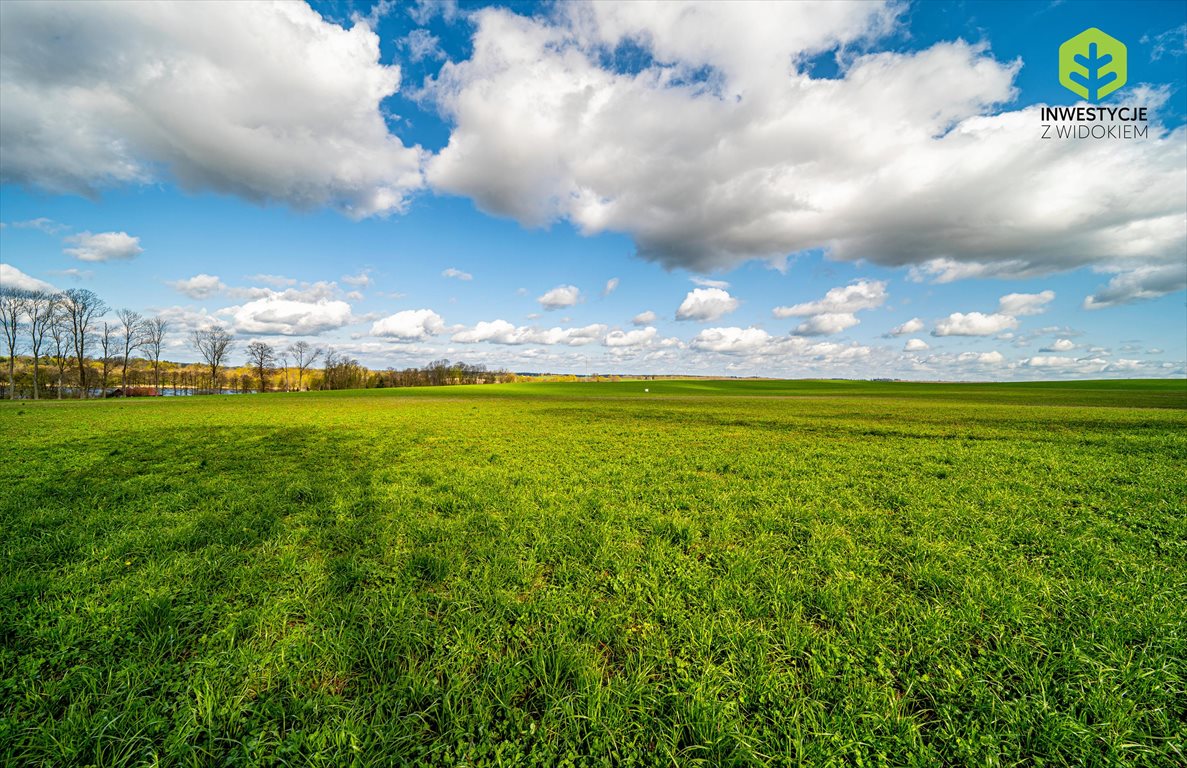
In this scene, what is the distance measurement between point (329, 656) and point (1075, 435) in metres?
28.5

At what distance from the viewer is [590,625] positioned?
424cm

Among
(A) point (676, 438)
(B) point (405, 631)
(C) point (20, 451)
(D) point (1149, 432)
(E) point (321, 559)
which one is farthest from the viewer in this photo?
(D) point (1149, 432)

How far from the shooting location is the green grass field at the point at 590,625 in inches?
118

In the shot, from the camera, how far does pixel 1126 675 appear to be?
3562mm

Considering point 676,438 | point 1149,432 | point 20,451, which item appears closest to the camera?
point 20,451

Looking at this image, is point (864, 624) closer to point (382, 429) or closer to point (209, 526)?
point (209, 526)

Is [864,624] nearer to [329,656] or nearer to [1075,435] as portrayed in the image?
[329,656]

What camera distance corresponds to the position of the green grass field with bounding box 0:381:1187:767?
3.00 m

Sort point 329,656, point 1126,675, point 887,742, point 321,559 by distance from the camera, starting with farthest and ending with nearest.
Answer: point 321,559, point 329,656, point 1126,675, point 887,742

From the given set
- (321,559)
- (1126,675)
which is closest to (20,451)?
(321,559)

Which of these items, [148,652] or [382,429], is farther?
[382,429]

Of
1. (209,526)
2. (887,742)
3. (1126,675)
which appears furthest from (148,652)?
(1126,675)

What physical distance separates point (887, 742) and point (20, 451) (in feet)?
75.0

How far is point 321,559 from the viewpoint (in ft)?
18.8
